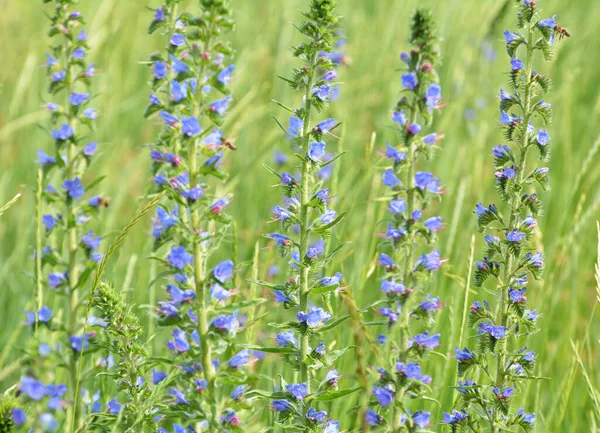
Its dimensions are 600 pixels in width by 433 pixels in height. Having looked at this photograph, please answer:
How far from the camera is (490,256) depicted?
285 centimetres

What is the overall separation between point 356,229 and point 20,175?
3073mm

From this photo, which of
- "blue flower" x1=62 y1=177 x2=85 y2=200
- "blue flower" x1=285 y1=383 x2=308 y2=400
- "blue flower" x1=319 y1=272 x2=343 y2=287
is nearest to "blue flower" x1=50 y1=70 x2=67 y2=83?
"blue flower" x1=62 y1=177 x2=85 y2=200

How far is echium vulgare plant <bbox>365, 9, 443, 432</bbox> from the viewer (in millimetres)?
2531

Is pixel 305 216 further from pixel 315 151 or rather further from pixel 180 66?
pixel 180 66

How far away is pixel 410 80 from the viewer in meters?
2.55

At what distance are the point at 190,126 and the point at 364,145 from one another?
437 centimetres

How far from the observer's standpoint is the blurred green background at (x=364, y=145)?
4.41 metres

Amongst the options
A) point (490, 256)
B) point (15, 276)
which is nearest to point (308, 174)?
point (490, 256)

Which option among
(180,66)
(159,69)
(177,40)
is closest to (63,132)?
(159,69)

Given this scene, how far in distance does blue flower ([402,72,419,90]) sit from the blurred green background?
1.38 m

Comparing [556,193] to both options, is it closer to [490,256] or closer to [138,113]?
[490,256]

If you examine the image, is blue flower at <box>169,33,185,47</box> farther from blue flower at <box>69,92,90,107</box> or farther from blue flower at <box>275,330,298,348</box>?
blue flower at <box>275,330,298,348</box>

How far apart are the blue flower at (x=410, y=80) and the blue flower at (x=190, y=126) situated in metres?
0.70

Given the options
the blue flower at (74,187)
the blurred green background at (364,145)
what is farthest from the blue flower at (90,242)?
the blurred green background at (364,145)
